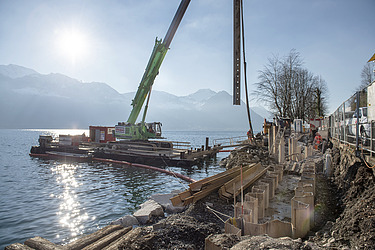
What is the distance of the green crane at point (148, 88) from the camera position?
2004cm

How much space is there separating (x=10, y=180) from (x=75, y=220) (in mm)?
11412

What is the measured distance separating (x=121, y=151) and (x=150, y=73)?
8.65 metres

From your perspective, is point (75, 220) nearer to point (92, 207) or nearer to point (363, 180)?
point (92, 207)

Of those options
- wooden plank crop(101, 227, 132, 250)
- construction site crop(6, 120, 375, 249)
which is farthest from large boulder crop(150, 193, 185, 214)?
wooden plank crop(101, 227, 132, 250)

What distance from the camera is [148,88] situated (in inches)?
942

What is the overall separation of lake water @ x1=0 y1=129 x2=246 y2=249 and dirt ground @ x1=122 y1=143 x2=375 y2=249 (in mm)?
3773

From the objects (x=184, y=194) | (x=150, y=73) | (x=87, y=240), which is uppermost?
(x=150, y=73)

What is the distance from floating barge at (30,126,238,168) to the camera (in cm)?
2108

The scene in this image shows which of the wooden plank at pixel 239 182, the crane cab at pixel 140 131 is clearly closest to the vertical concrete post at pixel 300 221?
the wooden plank at pixel 239 182

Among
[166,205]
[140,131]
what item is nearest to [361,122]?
[166,205]

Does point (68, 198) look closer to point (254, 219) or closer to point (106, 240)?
point (106, 240)

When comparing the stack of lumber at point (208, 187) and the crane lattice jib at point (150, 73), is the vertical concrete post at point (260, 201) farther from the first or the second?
the crane lattice jib at point (150, 73)

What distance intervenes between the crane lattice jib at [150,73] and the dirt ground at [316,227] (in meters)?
17.6

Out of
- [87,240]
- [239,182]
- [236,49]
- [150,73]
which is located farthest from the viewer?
[150,73]
